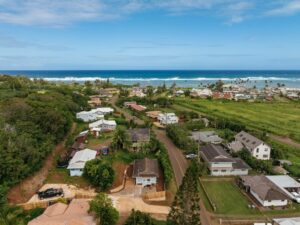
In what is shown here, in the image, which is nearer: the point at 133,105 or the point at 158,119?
the point at 158,119

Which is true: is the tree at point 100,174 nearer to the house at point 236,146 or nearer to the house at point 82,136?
the house at point 82,136

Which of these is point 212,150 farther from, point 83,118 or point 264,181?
point 83,118

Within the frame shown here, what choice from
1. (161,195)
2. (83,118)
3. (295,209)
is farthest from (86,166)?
(83,118)

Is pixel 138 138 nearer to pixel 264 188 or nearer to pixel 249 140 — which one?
pixel 249 140

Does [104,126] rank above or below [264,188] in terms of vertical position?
above

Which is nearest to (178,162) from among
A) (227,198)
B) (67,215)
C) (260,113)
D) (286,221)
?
(227,198)
